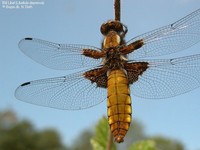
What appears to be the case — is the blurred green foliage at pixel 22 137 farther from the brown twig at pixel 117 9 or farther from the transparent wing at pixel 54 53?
the brown twig at pixel 117 9

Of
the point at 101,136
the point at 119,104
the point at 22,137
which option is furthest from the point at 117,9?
the point at 22,137

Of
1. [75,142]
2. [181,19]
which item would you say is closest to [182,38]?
[181,19]

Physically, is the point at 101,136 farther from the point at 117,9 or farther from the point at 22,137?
the point at 22,137

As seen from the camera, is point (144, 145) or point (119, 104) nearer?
point (144, 145)

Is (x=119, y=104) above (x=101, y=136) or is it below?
above

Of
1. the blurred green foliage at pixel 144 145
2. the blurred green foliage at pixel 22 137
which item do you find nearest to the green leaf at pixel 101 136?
the blurred green foliage at pixel 144 145
